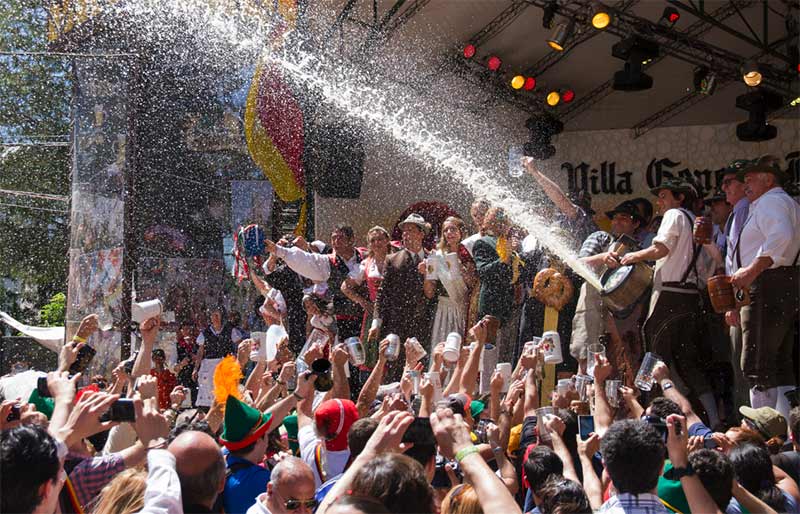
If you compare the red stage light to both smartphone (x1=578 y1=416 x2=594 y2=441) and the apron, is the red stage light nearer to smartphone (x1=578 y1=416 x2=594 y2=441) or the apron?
the apron

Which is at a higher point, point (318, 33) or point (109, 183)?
point (318, 33)

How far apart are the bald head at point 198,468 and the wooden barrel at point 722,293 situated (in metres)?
4.12

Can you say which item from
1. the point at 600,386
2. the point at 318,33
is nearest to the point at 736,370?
the point at 600,386

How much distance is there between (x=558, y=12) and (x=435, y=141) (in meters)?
2.99

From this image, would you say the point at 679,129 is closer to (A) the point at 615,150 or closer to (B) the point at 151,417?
(A) the point at 615,150

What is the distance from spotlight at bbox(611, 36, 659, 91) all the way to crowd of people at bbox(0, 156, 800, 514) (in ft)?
11.4

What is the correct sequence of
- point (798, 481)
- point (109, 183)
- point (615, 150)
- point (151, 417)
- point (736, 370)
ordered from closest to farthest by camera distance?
point (151, 417)
point (798, 481)
point (736, 370)
point (109, 183)
point (615, 150)

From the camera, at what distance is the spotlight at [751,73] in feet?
40.5

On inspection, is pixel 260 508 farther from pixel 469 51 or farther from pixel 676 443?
pixel 469 51

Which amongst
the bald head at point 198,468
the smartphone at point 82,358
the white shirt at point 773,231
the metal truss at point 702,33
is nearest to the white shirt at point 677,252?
the white shirt at point 773,231

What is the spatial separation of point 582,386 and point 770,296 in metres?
1.57

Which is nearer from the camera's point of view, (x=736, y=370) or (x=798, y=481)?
(x=798, y=481)

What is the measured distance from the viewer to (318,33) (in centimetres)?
1308

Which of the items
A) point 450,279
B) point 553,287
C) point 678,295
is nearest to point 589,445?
point 678,295
